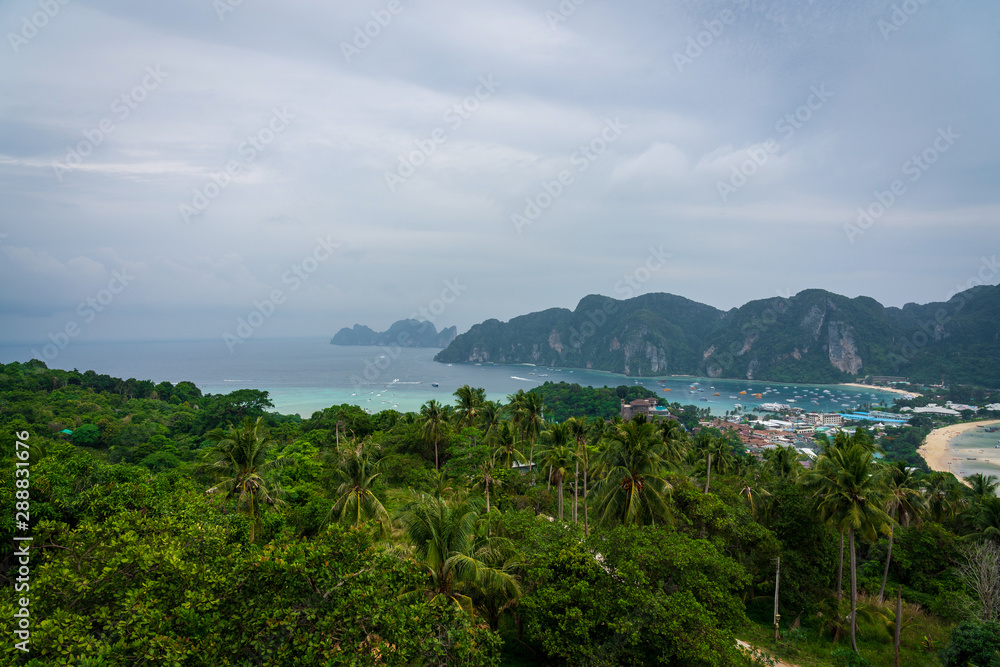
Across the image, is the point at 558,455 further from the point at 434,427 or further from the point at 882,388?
the point at 882,388

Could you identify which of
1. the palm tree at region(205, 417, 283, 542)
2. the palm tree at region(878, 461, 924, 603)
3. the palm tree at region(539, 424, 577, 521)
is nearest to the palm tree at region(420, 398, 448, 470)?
the palm tree at region(539, 424, 577, 521)

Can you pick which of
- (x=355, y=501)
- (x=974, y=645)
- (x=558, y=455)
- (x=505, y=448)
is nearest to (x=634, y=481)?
(x=558, y=455)

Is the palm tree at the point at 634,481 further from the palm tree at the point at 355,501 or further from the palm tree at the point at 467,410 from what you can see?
the palm tree at the point at 467,410

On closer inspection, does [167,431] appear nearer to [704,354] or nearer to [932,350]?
[704,354]

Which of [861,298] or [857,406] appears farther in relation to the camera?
[861,298]

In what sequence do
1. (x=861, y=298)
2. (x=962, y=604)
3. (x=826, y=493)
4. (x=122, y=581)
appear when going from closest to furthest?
(x=122, y=581), (x=826, y=493), (x=962, y=604), (x=861, y=298)

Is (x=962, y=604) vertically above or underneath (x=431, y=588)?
underneath

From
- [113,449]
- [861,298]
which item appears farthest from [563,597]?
[861,298]
